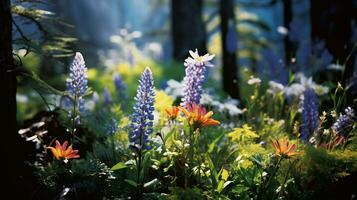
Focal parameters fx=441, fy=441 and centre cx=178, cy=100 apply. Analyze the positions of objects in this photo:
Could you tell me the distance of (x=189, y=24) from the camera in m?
9.34

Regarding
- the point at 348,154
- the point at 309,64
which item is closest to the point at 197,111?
the point at 348,154

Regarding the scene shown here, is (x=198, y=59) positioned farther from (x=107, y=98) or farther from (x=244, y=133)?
(x=107, y=98)

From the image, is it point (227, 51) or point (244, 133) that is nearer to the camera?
point (244, 133)

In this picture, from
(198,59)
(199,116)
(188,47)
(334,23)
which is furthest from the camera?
(188,47)

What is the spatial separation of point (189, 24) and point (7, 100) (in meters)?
6.78

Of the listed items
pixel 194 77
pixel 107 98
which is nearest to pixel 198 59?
pixel 194 77

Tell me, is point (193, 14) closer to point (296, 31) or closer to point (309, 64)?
point (296, 31)

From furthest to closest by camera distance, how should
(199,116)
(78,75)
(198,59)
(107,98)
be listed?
1. (107,98)
2. (78,75)
3. (198,59)
4. (199,116)

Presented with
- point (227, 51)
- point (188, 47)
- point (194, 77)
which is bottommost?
point (194, 77)

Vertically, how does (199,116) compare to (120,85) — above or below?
below

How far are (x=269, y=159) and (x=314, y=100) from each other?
792mm

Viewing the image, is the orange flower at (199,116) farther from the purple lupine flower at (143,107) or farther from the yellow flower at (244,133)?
the yellow flower at (244,133)

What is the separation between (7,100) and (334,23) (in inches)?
171

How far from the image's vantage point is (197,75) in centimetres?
269
